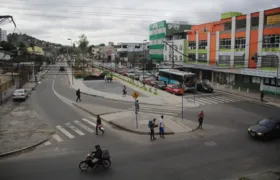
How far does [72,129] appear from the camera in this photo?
19.3 meters

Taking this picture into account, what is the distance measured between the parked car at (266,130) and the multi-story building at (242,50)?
16.8 metres

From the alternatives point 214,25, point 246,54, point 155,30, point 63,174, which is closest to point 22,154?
point 63,174

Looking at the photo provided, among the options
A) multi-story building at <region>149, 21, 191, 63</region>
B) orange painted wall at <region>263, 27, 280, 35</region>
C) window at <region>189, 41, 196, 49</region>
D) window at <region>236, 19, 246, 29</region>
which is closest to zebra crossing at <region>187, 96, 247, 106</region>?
orange painted wall at <region>263, 27, 280, 35</region>

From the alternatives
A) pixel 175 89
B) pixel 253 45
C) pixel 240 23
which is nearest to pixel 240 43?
pixel 253 45

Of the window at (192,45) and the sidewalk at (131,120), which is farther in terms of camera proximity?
the window at (192,45)

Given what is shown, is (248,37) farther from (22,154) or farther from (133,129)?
(22,154)

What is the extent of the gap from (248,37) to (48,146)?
34263mm

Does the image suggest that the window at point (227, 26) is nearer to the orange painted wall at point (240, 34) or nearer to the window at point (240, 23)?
the window at point (240, 23)

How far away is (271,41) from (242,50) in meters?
5.84

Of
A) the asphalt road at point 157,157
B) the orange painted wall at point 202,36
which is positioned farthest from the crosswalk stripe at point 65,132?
the orange painted wall at point 202,36

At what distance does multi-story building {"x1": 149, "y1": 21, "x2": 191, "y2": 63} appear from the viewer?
68875 millimetres

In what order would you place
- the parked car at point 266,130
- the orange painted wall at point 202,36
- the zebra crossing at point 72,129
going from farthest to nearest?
the orange painted wall at point 202,36 < the zebra crossing at point 72,129 < the parked car at point 266,130

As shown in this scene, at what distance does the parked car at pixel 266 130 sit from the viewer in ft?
54.6

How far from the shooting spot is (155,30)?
8144 cm
